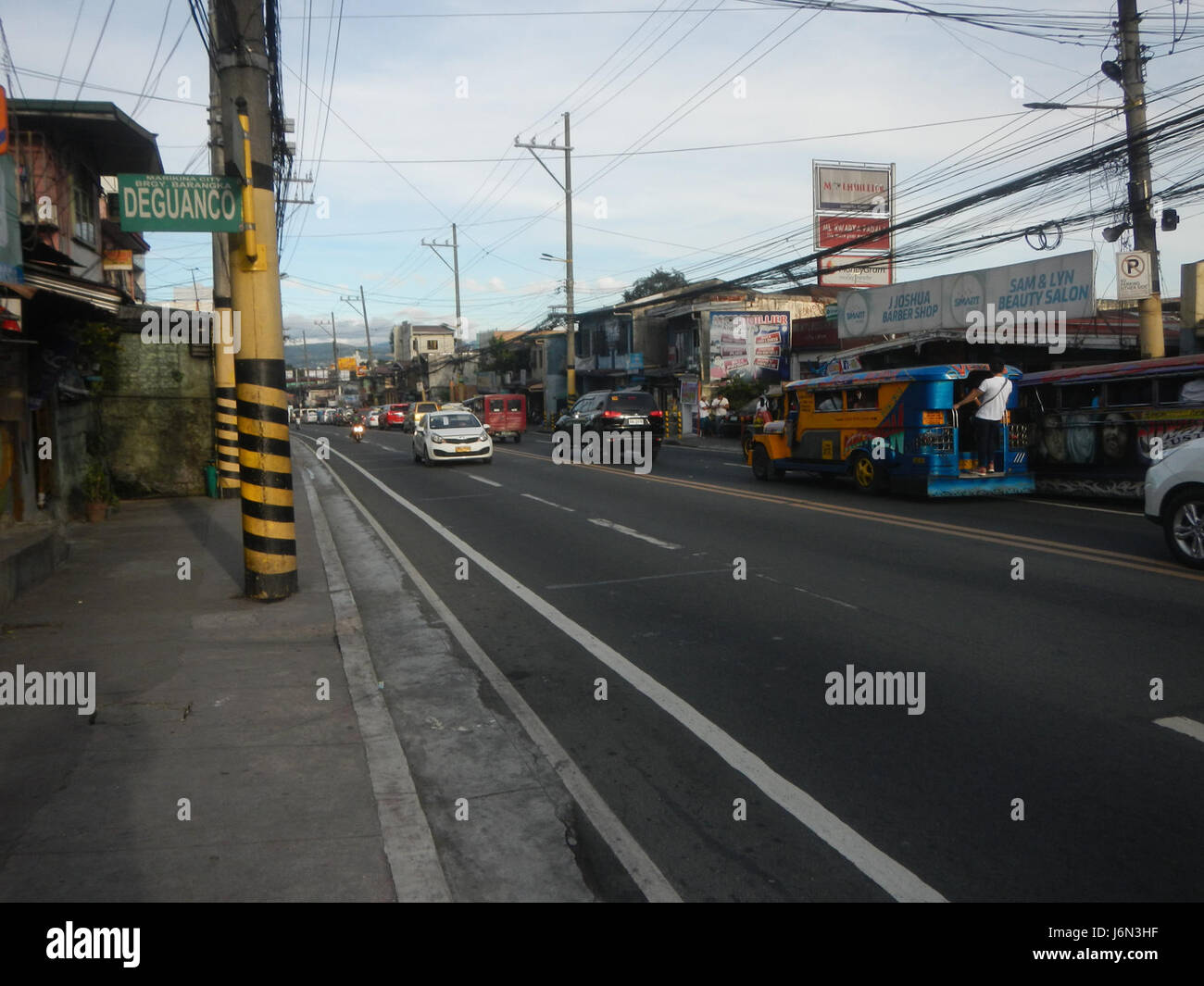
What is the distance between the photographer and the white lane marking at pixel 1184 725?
17.2 ft

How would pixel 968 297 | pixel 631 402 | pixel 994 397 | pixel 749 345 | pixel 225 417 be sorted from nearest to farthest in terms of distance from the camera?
1. pixel 994 397
2. pixel 225 417
3. pixel 968 297
4. pixel 631 402
5. pixel 749 345

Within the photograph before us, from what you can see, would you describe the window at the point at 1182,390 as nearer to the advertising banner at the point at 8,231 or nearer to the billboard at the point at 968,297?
the billboard at the point at 968,297

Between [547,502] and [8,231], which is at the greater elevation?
[8,231]

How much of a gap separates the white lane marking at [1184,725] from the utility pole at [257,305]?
6.82 metres

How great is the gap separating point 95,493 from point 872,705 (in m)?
13.2

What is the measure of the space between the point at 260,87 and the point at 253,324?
2125 millimetres

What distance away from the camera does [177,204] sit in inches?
333

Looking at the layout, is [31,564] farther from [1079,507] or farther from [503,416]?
[503,416]

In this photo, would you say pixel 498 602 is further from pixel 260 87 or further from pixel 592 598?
pixel 260 87
